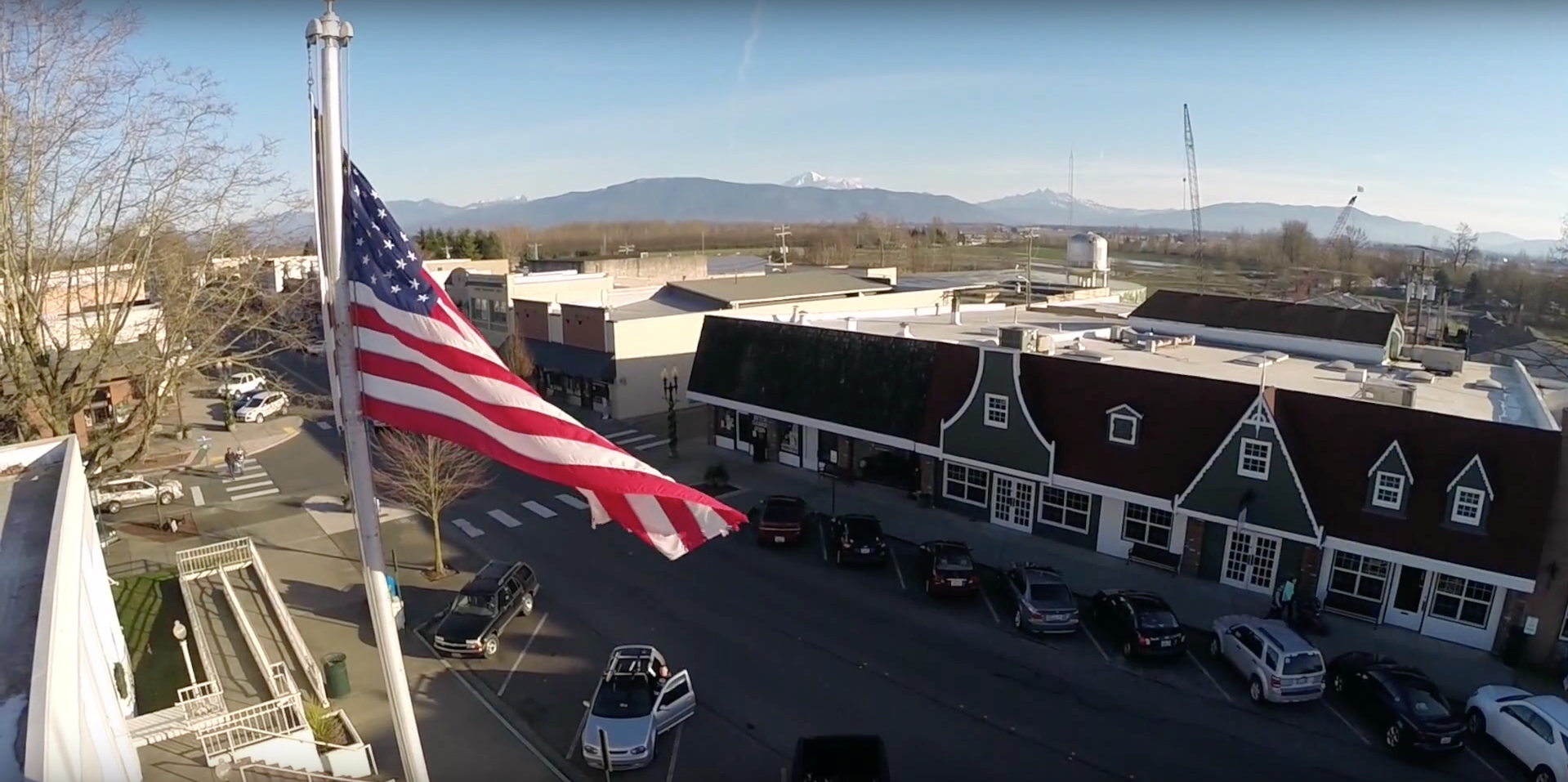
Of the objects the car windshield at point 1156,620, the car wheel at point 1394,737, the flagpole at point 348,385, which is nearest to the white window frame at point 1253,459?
the car windshield at point 1156,620

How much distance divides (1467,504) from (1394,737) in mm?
6370

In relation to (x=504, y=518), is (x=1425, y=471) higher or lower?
higher

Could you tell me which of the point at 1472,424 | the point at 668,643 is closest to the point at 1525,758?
the point at 1472,424

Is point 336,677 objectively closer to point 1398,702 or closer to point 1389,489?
point 1398,702

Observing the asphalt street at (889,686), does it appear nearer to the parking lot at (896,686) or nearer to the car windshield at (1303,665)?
the parking lot at (896,686)

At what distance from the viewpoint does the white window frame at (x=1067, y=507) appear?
2394 centimetres

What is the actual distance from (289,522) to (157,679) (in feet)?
38.1

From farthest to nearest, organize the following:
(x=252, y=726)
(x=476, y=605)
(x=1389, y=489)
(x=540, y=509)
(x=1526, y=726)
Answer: (x=540, y=509)
(x=1389, y=489)
(x=476, y=605)
(x=1526, y=726)
(x=252, y=726)

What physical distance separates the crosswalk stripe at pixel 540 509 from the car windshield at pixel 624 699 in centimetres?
1158

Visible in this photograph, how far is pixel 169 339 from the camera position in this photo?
70.1ft

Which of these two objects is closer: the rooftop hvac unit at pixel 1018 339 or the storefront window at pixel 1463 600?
the storefront window at pixel 1463 600

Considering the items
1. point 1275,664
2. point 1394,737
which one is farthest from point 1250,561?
point 1394,737

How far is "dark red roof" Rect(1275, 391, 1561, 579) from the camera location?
17.9 metres

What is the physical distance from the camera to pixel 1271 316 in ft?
102
